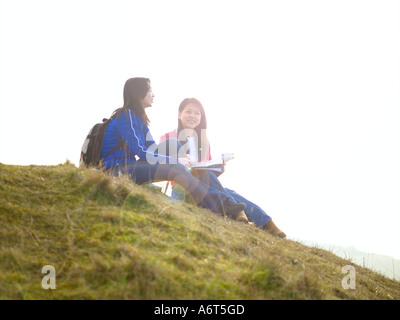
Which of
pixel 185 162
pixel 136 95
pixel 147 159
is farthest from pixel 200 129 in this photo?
pixel 147 159

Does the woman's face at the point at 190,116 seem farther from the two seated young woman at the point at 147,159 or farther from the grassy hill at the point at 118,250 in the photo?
the grassy hill at the point at 118,250

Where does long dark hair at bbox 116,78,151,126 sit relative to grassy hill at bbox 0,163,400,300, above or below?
above

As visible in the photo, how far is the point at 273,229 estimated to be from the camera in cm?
724

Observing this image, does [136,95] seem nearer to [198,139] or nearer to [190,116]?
[190,116]

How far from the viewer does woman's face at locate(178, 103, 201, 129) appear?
788cm

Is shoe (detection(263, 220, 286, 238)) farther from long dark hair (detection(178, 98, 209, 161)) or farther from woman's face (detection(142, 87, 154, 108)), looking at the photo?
woman's face (detection(142, 87, 154, 108))

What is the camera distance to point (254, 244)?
5.11 m

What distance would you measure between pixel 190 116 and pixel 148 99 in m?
1.73

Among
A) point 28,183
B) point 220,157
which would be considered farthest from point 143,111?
point 28,183

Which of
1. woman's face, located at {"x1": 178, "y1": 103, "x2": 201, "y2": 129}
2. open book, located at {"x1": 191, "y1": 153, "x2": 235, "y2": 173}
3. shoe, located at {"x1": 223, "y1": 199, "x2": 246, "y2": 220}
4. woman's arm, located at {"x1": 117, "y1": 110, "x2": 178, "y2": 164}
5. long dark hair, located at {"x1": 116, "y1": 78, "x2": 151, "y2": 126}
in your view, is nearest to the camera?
woman's arm, located at {"x1": 117, "y1": 110, "x2": 178, "y2": 164}

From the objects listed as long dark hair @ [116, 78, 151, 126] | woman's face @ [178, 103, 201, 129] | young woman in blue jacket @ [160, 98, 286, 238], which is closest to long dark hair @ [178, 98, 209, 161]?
young woman in blue jacket @ [160, 98, 286, 238]

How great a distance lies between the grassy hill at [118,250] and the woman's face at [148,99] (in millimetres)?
1765

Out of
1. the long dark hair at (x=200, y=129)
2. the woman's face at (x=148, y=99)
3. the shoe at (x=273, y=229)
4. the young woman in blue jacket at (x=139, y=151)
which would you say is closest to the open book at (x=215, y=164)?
the young woman in blue jacket at (x=139, y=151)
